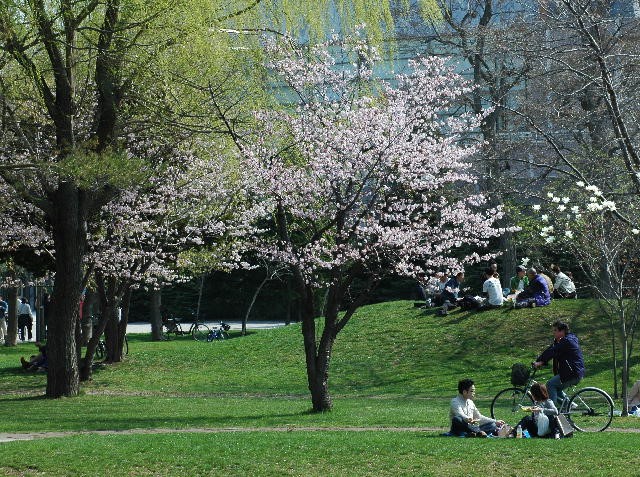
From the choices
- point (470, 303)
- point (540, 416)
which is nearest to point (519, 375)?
point (540, 416)

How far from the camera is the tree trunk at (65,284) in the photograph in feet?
69.0

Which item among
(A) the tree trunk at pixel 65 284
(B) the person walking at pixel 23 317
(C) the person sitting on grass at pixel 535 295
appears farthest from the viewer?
(B) the person walking at pixel 23 317

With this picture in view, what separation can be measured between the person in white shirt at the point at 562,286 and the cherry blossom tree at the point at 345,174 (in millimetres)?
10802

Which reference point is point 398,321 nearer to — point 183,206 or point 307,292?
point 183,206

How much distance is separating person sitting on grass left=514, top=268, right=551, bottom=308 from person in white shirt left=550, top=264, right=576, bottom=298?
0.63 metres

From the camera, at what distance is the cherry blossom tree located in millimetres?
17797

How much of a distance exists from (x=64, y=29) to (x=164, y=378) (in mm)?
12636

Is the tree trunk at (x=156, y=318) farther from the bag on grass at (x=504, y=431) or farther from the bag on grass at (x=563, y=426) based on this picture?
the bag on grass at (x=563, y=426)

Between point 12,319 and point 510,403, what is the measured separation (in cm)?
2278

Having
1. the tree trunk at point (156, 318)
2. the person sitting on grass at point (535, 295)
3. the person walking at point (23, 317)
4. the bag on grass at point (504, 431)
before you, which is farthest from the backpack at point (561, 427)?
the person walking at point (23, 317)

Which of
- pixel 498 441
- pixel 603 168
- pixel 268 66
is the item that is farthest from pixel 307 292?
pixel 603 168

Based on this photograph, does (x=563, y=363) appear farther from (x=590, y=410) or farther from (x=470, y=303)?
(x=470, y=303)

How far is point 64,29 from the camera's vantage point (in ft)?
53.6

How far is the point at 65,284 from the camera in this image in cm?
2139
